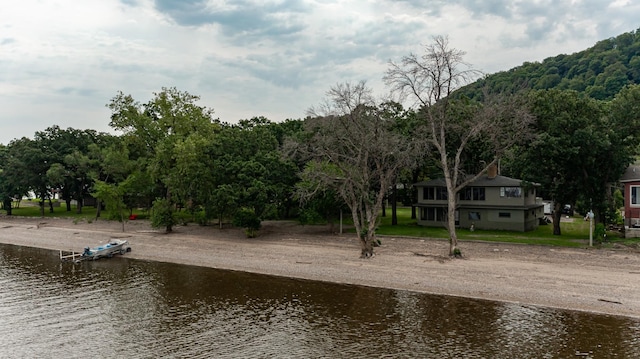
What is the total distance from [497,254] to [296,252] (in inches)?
578

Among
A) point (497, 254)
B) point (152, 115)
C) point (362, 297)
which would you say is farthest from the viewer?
point (152, 115)

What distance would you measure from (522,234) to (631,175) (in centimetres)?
949

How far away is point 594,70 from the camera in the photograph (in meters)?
99.9

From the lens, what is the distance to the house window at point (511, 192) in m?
42.8

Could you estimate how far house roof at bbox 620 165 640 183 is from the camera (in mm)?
35894

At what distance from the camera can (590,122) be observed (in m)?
35.7

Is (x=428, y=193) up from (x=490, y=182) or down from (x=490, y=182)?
down

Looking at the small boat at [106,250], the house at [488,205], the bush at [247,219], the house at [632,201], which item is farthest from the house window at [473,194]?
the small boat at [106,250]

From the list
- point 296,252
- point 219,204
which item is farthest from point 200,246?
point 296,252

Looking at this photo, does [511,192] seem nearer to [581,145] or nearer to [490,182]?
[490,182]

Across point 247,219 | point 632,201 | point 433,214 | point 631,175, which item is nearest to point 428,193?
point 433,214

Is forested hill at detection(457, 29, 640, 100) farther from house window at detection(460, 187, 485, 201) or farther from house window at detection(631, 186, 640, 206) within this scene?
house window at detection(631, 186, 640, 206)

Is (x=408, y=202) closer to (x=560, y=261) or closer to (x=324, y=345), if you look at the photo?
(x=560, y=261)

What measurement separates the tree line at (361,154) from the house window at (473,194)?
68.7 inches
